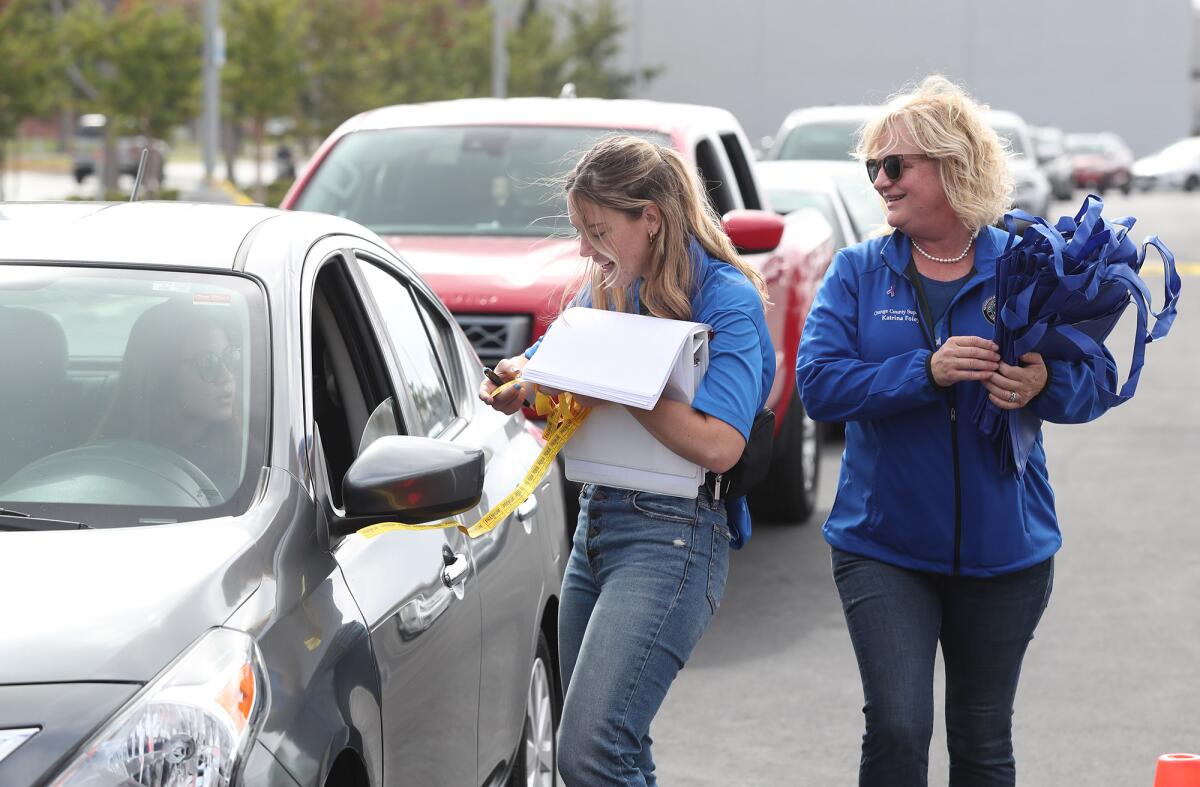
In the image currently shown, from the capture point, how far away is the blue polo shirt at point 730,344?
12.1ft

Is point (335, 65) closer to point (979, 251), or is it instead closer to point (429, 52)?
point (429, 52)

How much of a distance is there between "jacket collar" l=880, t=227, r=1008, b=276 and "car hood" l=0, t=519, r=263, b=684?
161cm

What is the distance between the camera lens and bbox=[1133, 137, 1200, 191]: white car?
61688mm

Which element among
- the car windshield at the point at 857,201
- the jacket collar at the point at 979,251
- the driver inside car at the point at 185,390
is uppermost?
the jacket collar at the point at 979,251

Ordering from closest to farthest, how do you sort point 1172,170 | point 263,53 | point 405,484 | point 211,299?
point 405,484 → point 211,299 → point 263,53 → point 1172,170

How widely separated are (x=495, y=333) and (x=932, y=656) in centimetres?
372

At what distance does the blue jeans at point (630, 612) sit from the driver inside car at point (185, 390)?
2.73 ft

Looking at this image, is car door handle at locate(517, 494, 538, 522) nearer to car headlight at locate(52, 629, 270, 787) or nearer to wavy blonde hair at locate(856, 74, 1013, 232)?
wavy blonde hair at locate(856, 74, 1013, 232)

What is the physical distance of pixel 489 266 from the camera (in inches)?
301

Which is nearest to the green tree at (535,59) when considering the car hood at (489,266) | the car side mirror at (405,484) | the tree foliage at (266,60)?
the tree foliage at (266,60)

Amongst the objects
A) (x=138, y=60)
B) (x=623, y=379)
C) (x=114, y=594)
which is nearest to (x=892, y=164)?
(x=623, y=379)

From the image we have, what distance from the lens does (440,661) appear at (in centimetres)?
355

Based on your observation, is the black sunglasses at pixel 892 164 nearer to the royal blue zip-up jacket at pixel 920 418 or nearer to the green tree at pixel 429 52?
the royal blue zip-up jacket at pixel 920 418

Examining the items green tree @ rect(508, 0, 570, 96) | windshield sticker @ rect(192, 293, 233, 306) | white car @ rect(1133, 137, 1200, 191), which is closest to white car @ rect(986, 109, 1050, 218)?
windshield sticker @ rect(192, 293, 233, 306)
